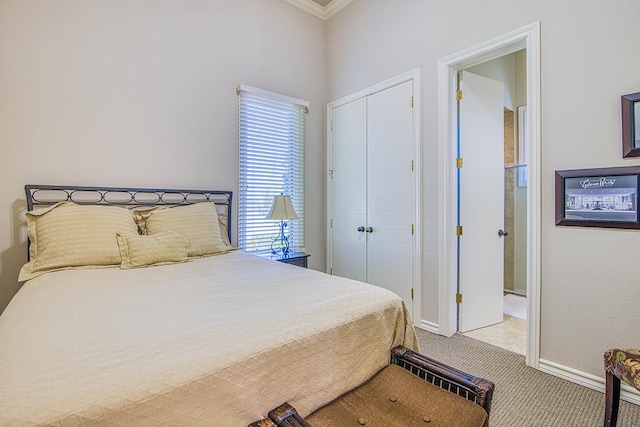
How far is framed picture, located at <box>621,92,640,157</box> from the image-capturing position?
5.74 feet

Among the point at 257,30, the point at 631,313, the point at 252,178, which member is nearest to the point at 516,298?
the point at 631,313

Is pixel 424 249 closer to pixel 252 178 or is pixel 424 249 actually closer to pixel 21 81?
pixel 252 178

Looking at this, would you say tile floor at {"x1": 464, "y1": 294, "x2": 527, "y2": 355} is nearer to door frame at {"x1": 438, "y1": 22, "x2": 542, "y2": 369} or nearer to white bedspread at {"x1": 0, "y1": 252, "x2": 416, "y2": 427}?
door frame at {"x1": 438, "y1": 22, "x2": 542, "y2": 369}

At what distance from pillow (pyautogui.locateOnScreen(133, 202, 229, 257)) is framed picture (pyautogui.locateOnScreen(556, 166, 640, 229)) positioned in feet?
8.26

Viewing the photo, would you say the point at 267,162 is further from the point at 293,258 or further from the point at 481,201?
the point at 481,201

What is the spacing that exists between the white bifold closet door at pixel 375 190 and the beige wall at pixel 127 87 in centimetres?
101

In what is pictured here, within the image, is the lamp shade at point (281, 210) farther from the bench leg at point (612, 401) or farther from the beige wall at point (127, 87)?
the bench leg at point (612, 401)

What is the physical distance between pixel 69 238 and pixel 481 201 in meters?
3.31

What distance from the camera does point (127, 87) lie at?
258cm

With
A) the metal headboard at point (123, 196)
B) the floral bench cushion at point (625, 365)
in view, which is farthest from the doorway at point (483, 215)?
the metal headboard at point (123, 196)

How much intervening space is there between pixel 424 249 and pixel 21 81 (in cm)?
343

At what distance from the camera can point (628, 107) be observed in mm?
1773

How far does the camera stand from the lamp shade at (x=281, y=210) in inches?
122

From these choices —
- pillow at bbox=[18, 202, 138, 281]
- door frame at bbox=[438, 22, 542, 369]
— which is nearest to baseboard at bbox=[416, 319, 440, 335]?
door frame at bbox=[438, 22, 542, 369]
